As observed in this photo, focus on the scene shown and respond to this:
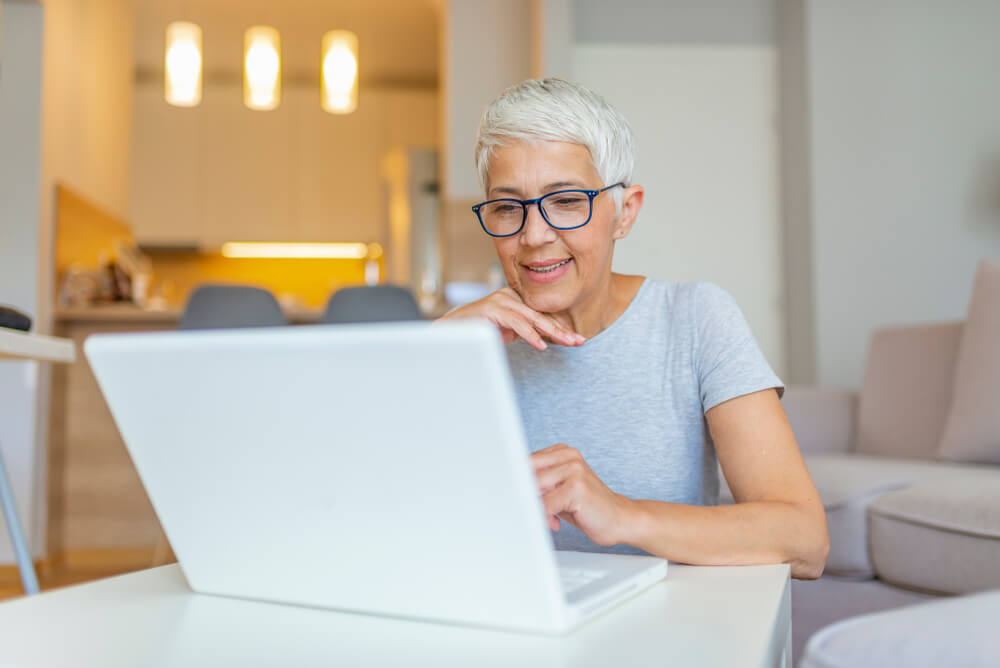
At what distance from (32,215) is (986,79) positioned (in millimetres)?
4033

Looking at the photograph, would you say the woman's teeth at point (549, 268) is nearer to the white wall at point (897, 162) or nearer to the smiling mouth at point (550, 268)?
the smiling mouth at point (550, 268)

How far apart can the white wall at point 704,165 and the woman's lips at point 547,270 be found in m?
3.03

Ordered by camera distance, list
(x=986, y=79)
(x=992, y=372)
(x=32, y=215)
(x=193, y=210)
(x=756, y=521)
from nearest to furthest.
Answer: (x=756, y=521) < (x=992, y=372) < (x=32, y=215) < (x=986, y=79) < (x=193, y=210)

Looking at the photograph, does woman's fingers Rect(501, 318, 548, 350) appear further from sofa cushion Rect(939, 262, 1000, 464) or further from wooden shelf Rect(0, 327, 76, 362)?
sofa cushion Rect(939, 262, 1000, 464)

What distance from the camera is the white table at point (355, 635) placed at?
48 cm

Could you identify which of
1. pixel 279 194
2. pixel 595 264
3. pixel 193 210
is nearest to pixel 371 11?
pixel 279 194

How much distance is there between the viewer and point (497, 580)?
0.50 metres

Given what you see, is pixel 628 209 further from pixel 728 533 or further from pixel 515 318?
pixel 728 533

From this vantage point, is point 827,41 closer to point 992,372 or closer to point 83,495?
point 992,372

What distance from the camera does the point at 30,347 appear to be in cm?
169

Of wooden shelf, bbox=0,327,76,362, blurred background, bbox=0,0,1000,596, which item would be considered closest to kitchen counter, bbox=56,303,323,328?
blurred background, bbox=0,0,1000,596

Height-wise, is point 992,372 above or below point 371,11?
below

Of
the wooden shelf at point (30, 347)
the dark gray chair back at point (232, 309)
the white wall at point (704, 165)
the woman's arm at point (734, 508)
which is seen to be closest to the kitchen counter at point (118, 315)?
the dark gray chair back at point (232, 309)

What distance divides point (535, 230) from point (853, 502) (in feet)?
4.00
